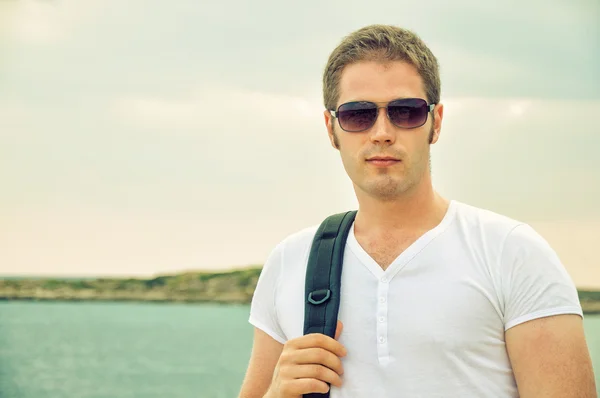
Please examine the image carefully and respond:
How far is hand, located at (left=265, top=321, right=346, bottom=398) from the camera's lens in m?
3.04

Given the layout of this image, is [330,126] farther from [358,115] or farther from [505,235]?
[505,235]

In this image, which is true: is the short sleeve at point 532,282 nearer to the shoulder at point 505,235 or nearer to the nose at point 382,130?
the shoulder at point 505,235

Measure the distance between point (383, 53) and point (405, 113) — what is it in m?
0.26

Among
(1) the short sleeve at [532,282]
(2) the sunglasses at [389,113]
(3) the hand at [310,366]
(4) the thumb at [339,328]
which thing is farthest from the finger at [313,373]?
(2) the sunglasses at [389,113]

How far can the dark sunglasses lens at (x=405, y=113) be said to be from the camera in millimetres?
3223

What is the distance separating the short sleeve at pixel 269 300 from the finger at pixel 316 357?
0.35 metres

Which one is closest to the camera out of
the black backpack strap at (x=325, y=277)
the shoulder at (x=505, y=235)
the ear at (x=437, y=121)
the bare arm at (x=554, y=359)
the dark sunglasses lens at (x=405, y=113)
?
the bare arm at (x=554, y=359)

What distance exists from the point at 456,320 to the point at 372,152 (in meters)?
0.71

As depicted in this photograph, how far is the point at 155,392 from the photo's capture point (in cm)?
5628

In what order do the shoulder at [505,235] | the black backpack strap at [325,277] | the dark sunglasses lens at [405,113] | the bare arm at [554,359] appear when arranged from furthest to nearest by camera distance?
1. the dark sunglasses lens at [405,113]
2. the black backpack strap at [325,277]
3. the shoulder at [505,235]
4. the bare arm at [554,359]

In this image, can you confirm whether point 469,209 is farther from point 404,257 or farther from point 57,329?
point 57,329

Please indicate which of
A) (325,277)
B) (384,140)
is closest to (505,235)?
(384,140)

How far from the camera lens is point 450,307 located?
9.78 ft

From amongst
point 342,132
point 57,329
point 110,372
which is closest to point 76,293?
point 57,329
